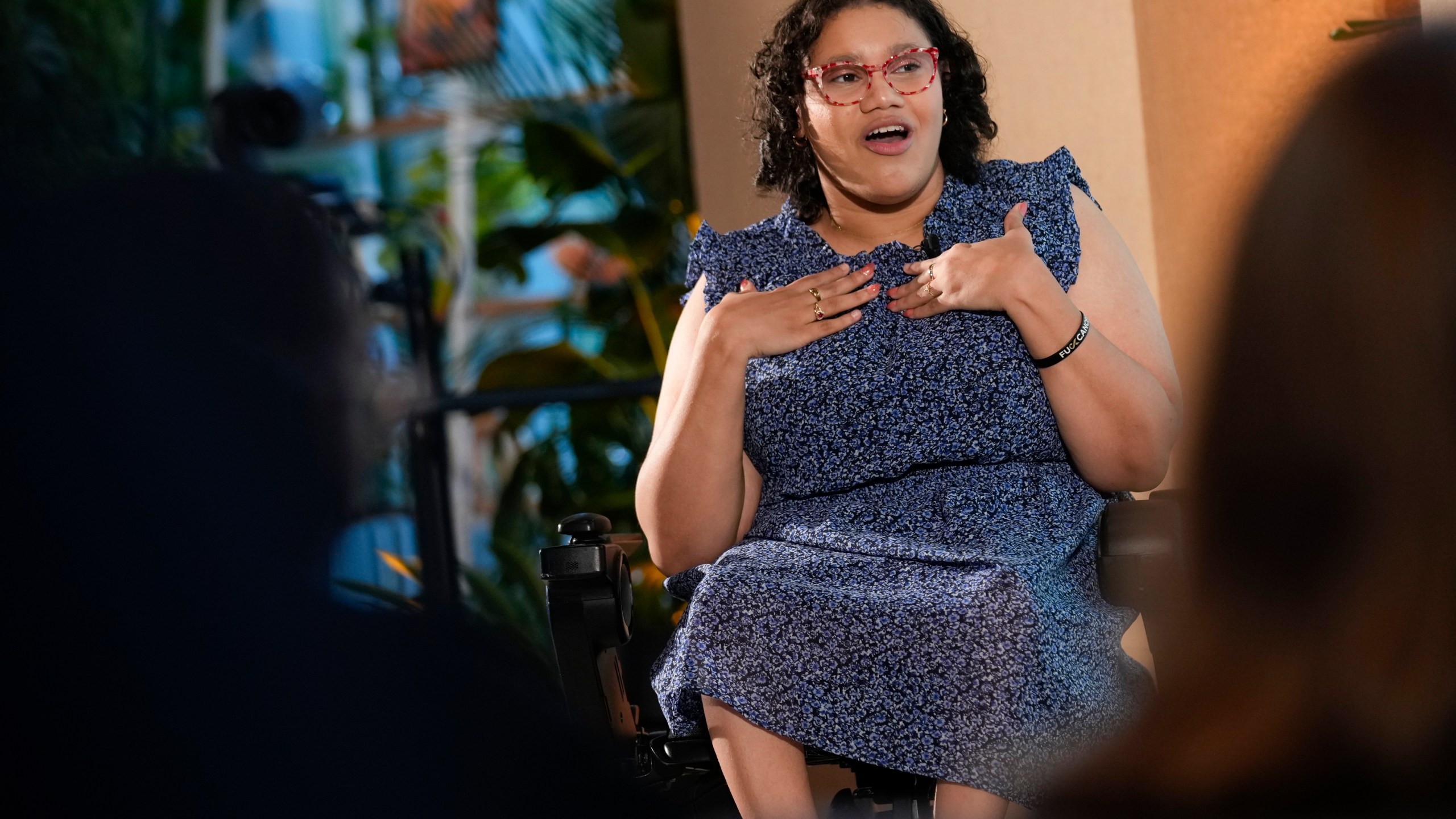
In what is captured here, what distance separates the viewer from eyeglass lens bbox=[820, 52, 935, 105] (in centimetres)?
176

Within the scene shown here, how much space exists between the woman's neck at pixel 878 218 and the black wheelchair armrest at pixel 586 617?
1.81 feet

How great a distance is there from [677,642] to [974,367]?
51cm

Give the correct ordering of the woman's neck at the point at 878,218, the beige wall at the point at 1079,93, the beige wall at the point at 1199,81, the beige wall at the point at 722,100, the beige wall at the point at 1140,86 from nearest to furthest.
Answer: the woman's neck at the point at 878,218, the beige wall at the point at 1199,81, the beige wall at the point at 1140,86, the beige wall at the point at 1079,93, the beige wall at the point at 722,100

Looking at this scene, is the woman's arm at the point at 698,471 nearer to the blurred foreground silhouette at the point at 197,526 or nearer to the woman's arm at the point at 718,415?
the woman's arm at the point at 718,415

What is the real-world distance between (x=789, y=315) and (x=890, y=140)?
0.31 m

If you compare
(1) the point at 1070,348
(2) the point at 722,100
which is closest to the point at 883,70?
(1) the point at 1070,348

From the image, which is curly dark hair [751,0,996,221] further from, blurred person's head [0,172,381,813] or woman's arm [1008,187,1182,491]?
blurred person's head [0,172,381,813]

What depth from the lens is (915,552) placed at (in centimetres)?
152

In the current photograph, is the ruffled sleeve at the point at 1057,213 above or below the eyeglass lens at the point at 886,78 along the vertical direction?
below

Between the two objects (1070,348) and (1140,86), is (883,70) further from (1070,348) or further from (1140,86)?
(1140,86)

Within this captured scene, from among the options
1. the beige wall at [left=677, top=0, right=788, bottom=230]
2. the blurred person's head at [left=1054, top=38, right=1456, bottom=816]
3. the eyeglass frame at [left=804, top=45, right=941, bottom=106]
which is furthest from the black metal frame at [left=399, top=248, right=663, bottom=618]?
the blurred person's head at [left=1054, top=38, right=1456, bottom=816]

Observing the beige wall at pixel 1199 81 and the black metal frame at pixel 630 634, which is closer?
the black metal frame at pixel 630 634

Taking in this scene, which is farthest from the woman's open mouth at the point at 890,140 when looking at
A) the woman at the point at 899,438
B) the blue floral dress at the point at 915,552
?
the blue floral dress at the point at 915,552

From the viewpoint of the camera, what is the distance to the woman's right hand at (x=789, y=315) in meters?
1.63
